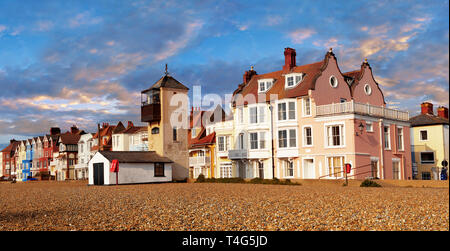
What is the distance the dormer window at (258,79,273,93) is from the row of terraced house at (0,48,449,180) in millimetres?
103

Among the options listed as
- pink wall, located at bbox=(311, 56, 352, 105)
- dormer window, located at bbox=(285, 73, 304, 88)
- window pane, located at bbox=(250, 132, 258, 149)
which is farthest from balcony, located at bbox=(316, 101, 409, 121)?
window pane, located at bbox=(250, 132, 258, 149)

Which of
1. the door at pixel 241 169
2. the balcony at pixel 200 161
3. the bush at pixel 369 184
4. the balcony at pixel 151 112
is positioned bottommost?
the bush at pixel 369 184

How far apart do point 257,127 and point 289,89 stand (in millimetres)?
4738

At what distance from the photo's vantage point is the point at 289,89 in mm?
41656

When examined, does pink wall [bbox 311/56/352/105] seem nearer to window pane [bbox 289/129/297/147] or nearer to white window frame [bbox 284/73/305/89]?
white window frame [bbox 284/73/305/89]

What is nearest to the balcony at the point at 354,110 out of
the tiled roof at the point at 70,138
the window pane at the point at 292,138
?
the window pane at the point at 292,138

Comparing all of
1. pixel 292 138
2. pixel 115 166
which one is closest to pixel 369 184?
pixel 292 138

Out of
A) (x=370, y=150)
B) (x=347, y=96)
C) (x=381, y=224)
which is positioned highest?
(x=347, y=96)

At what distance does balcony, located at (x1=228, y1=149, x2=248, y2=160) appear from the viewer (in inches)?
1687

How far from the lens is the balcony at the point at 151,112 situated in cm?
Answer: 4456

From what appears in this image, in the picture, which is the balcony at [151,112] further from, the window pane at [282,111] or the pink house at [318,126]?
the window pane at [282,111]
